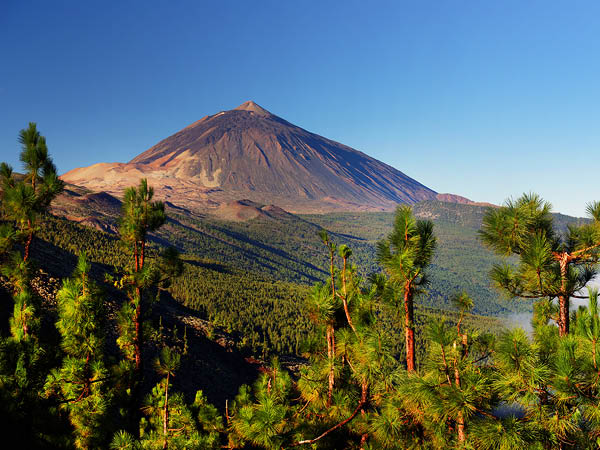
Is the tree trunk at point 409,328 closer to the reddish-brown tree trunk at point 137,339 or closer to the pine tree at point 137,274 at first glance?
the pine tree at point 137,274

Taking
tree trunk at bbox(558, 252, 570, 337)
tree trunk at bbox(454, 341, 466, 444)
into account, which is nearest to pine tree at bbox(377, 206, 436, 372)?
tree trunk at bbox(454, 341, 466, 444)

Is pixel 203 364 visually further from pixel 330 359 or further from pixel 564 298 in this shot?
pixel 564 298

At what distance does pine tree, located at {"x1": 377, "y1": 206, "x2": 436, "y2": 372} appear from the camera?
19.7 feet

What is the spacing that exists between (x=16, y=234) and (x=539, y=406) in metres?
10.4

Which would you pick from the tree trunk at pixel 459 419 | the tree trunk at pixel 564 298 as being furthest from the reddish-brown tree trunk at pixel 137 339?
the tree trunk at pixel 564 298

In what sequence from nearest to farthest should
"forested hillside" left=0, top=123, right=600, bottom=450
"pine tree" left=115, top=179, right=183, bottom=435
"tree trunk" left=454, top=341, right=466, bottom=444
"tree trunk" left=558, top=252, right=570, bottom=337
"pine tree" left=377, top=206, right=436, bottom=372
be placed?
"forested hillside" left=0, top=123, right=600, bottom=450 → "tree trunk" left=454, top=341, right=466, bottom=444 → "pine tree" left=377, top=206, right=436, bottom=372 → "tree trunk" left=558, top=252, right=570, bottom=337 → "pine tree" left=115, top=179, right=183, bottom=435

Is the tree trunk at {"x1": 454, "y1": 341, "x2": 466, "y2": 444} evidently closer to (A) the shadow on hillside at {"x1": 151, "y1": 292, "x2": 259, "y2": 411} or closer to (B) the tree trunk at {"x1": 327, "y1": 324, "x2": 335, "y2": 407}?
(B) the tree trunk at {"x1": 327, "y1": 324, "x2": 335, "y2": 407}

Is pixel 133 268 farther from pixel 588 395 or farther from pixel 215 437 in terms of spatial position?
pixel 588 395

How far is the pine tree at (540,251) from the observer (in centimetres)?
648

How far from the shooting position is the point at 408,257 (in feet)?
19.5

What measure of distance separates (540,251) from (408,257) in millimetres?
2477

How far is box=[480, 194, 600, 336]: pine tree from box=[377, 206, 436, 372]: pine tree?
166 cm

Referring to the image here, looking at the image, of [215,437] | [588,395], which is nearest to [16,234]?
[215,437]

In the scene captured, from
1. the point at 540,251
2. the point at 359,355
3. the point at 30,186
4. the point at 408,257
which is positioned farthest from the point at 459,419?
the point at 30,186
